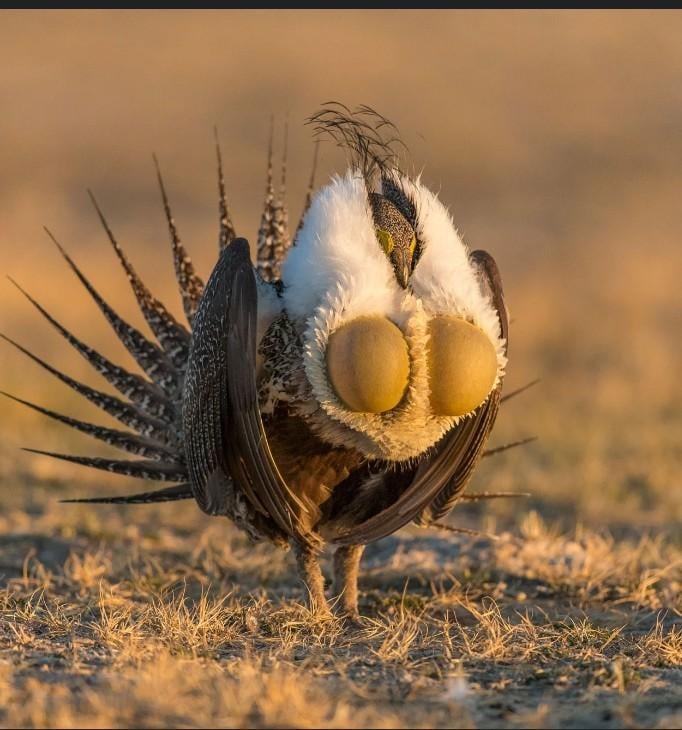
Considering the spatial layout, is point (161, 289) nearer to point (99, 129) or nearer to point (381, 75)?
point (99, 129)

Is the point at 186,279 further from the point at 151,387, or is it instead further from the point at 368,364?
the point at 368,364

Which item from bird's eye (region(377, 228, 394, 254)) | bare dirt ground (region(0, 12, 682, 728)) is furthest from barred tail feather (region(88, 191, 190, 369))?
bird's eye (region(377, 228, 394, 254))

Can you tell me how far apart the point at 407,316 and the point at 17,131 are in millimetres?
18348

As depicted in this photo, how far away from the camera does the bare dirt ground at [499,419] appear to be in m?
3.14

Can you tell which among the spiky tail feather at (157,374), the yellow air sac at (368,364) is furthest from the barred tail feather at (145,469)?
the yellow air sac at (368,364)

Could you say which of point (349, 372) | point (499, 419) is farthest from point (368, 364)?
point (499, 419)

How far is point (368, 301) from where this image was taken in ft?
12.0

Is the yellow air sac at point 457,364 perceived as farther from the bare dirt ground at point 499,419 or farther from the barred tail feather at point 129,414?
the barred tail feather at point 129,414

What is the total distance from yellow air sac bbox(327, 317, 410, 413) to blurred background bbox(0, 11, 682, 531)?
0.81 m

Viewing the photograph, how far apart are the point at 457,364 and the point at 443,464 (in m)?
0.51

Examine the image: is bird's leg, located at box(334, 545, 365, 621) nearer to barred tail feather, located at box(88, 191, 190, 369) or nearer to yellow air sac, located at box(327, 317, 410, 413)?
yellow air sac, located at box(327, 317, 410, 413)

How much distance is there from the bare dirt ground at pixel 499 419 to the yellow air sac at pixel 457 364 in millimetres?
621

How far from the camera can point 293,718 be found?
2.73 metres

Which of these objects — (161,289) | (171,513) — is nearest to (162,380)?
(171,513)
